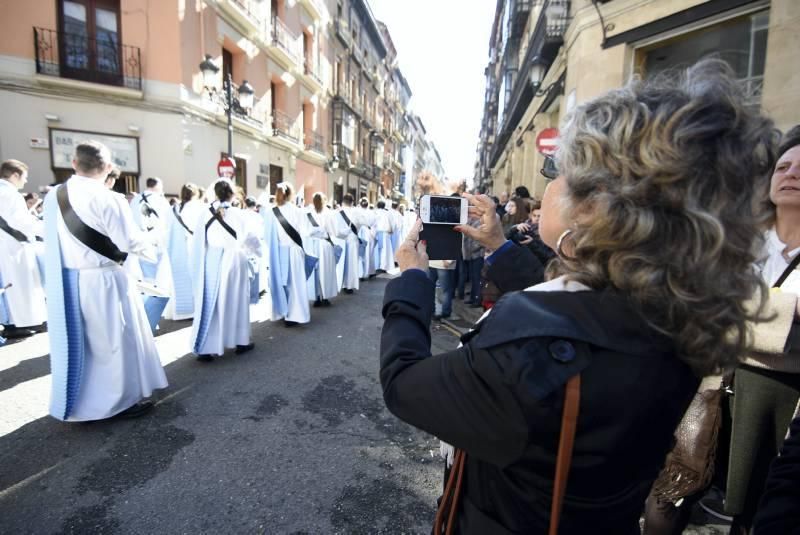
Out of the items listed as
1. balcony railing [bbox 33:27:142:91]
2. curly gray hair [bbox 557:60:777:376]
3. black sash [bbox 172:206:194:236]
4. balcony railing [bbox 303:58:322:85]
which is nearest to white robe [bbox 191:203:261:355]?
black sash [bbox 172:206:194:236]

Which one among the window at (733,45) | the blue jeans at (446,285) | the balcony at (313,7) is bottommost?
the blue jeans at (446,285)

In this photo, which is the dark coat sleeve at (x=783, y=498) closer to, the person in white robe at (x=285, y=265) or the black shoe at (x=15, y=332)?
the person in white robe at (x=285, y=265)

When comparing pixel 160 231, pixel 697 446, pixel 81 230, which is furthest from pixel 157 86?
pixel 697 446

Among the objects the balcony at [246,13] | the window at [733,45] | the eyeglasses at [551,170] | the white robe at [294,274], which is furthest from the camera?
the balcony at [246,13]

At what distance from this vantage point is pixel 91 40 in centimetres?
1182

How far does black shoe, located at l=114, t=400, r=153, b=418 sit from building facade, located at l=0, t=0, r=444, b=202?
928 cm

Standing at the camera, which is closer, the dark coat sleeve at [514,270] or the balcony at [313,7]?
the dark coat sleeve at [514,270]

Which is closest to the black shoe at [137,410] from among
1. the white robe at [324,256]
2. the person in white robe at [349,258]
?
the white robe at [324,256]

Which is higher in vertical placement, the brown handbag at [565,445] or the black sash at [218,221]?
the black sash at [218,221]

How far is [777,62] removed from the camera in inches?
208

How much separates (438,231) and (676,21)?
24.2 feet

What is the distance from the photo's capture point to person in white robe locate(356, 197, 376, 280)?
1075 centimetres

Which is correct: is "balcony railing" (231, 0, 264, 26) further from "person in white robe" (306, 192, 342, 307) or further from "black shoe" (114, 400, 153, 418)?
"black shoe" (114, 400, 153, 418)

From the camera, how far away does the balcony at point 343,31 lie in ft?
80.3
